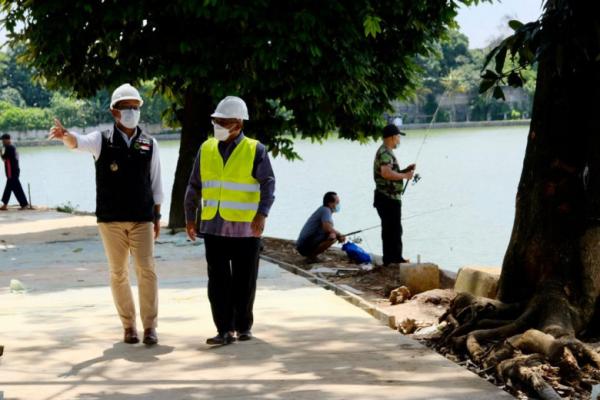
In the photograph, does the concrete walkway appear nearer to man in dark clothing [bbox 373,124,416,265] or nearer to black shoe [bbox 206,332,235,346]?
black shoe [bbox 206,332,235,346]

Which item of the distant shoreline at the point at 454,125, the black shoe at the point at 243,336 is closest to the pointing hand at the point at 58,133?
the black shoe at the point at 243,336

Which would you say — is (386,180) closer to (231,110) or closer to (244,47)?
(244,47)

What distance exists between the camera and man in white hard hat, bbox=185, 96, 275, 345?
8.18 meters

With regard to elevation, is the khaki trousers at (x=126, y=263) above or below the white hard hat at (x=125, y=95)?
below

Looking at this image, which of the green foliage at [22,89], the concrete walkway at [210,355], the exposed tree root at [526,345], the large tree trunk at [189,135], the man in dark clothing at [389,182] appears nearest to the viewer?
the concrete walkway at [210,355]

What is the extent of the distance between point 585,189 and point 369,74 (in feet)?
31.9

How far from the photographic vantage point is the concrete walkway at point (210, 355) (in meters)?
6.79

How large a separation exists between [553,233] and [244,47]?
29.6 ft

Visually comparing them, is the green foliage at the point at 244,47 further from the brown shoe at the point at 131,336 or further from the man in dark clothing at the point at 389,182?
the brown shoe at the point at 131,336

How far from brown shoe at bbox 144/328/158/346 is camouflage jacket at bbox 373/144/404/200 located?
595cm

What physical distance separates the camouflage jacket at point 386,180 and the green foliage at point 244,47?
308 cm

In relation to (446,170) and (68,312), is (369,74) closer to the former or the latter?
(68,312)

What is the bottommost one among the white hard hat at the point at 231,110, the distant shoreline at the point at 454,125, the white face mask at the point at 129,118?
the distant shoreline at the point at 454,125

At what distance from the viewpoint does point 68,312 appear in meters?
10.1
